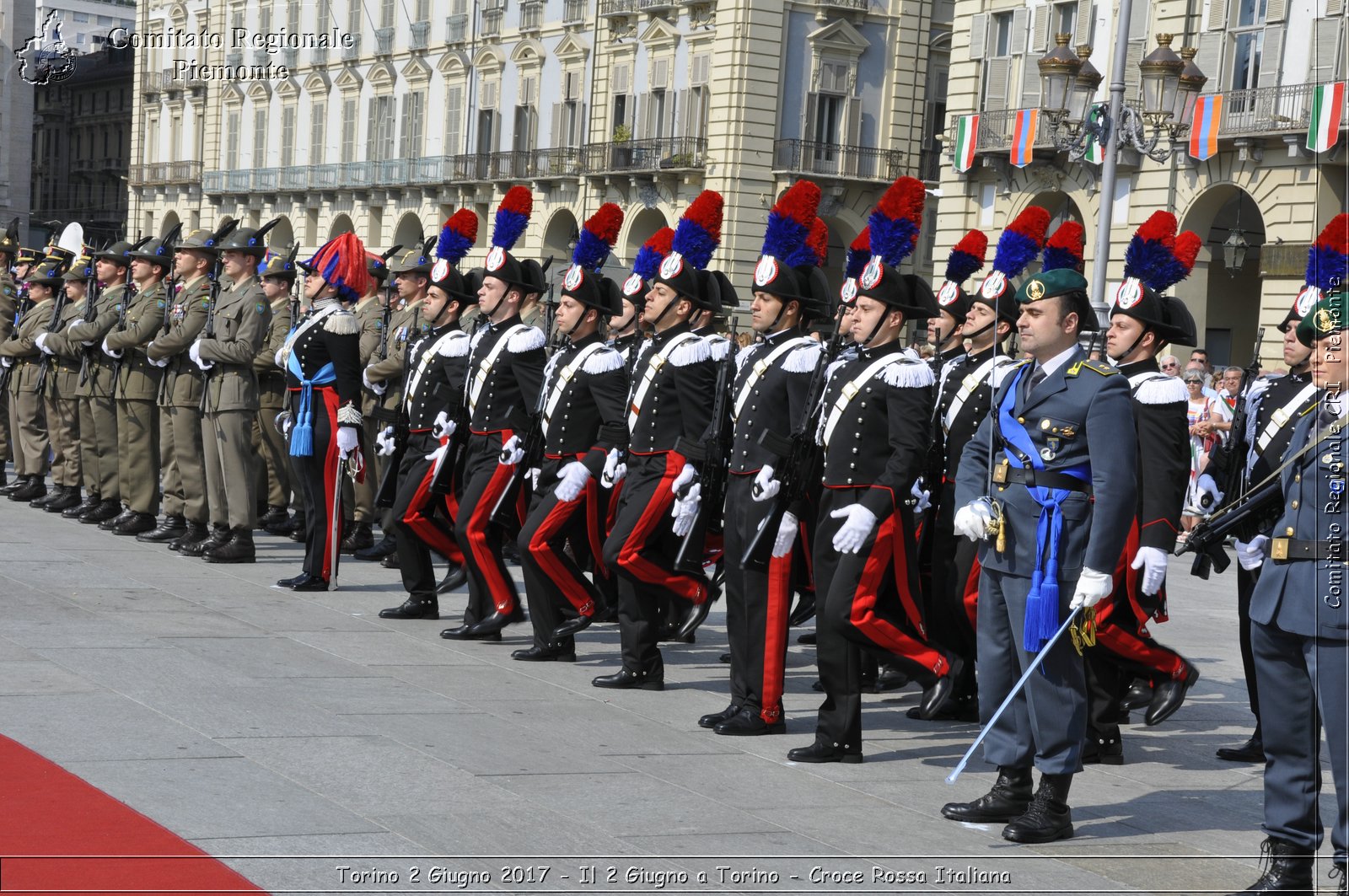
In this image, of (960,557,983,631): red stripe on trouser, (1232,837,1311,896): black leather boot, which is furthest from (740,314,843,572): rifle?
(1232,837,1311,896): black leather boot

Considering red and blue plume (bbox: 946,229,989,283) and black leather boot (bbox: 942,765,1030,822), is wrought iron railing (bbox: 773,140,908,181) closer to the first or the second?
red and blue plume (bbox: 946,229,989,283)

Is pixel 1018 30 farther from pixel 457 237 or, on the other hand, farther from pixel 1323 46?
pixel 457 237

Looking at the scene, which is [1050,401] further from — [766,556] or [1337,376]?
[766,556]

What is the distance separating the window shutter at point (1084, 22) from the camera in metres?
28.8

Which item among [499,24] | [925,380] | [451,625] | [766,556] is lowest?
[451,625]

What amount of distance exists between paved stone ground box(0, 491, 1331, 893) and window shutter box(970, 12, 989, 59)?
22566 millimetres

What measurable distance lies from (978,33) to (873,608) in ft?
84.0

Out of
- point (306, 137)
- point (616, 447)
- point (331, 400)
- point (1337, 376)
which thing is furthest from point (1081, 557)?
point (306, 137)

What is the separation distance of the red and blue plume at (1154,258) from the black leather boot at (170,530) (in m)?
7.07

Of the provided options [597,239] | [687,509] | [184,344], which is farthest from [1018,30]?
[687,509]

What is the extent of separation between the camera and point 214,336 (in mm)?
12094

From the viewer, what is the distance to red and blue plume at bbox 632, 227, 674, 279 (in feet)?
32.7

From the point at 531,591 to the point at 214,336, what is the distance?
402cm

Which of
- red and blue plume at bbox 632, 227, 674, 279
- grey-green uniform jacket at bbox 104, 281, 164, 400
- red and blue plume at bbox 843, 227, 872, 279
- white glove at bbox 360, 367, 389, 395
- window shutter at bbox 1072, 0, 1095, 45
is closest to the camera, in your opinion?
red and blue plume at bbox 843, 227, 872, 279
